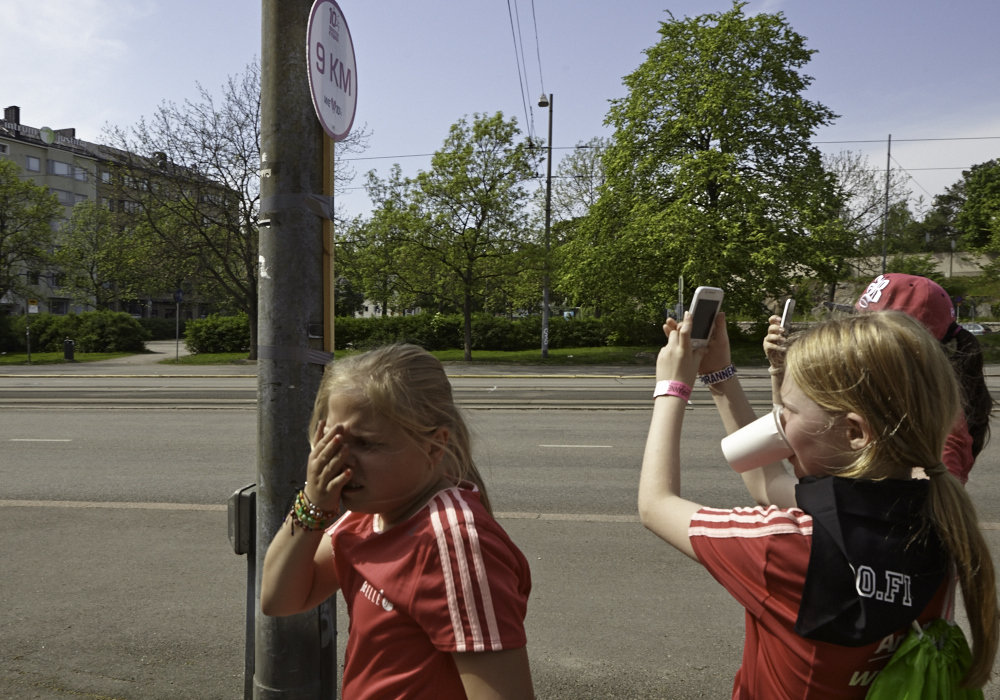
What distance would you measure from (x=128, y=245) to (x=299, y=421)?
98.9ft

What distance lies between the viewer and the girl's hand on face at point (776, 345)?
1.86 m

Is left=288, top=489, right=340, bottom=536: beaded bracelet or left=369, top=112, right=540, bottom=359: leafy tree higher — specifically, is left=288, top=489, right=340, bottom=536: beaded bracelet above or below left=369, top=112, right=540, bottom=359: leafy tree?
below

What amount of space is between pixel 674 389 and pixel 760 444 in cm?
21

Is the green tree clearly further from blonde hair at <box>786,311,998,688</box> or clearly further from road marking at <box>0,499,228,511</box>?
blonde hair at <box>786,311,998,688</box>

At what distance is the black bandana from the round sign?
1894 mm

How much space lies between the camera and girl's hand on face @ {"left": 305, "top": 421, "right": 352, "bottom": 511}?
142cm

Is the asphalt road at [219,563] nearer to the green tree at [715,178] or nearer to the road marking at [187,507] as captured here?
the road marking at [187,507]

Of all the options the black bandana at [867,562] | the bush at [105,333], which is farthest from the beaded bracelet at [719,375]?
the bush at [105,333]

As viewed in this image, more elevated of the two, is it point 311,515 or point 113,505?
point 311,515

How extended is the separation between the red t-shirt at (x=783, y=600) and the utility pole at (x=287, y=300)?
1461 millimetres

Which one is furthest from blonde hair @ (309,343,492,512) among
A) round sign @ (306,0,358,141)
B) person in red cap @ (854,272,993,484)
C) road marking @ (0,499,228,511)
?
road marking @ (0,499,228,511)

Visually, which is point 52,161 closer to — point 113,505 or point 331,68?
point 113,505

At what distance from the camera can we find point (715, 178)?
2625 centimetres

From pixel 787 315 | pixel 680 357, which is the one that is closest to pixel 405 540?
pixel 680 357
